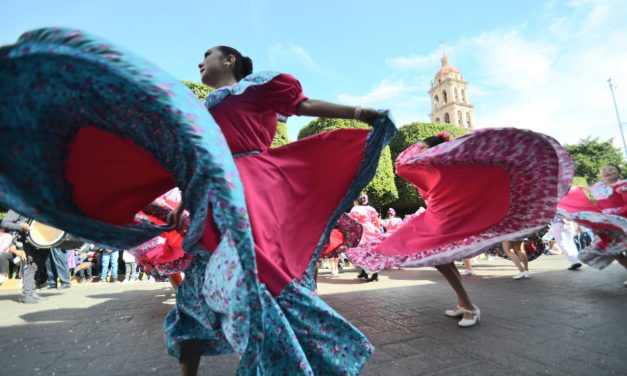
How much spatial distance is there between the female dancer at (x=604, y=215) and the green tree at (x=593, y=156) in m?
53.8

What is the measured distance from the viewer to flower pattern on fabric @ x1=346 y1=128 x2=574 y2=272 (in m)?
2.96

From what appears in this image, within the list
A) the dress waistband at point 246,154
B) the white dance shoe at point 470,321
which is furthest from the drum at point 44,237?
the white dance shoe at point 470,321

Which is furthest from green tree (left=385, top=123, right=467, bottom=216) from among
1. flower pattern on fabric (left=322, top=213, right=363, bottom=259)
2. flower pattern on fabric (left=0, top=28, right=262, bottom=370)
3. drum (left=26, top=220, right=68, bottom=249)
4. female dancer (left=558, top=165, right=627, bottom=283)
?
flower pattern on fabric (left=0, top=28, right=262, bottom=370)

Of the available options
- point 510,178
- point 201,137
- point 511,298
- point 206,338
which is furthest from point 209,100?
point 511,298

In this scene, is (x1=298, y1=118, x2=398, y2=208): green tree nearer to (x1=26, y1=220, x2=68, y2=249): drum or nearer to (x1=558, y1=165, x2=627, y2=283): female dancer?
(x1=558, y1=165, x2=627, y2=283): female dancer

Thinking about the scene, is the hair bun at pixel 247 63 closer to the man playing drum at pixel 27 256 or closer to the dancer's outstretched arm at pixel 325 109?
the dancer's outstretched arm at pixel 325 109

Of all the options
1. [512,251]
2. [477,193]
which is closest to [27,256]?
[477,193]

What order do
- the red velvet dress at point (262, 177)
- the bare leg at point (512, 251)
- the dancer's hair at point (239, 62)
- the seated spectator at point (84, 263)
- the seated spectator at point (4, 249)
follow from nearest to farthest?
1. the red velvet dress at point (262, 177)
2. the dancer's hair at point (239, 62)
3. the seated spectator at point (4, 249)
4. the bare leg at point (512, 251)
5. the seated spectator at point (84, 263)

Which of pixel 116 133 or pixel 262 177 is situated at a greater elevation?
pixel 116 133

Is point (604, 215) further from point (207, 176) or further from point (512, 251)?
point (207, 176)

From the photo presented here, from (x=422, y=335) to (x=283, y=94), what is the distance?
2.25m

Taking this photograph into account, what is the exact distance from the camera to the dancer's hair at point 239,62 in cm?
212

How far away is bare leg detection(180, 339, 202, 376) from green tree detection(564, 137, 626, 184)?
5980cm

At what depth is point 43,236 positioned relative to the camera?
589 centimetres
